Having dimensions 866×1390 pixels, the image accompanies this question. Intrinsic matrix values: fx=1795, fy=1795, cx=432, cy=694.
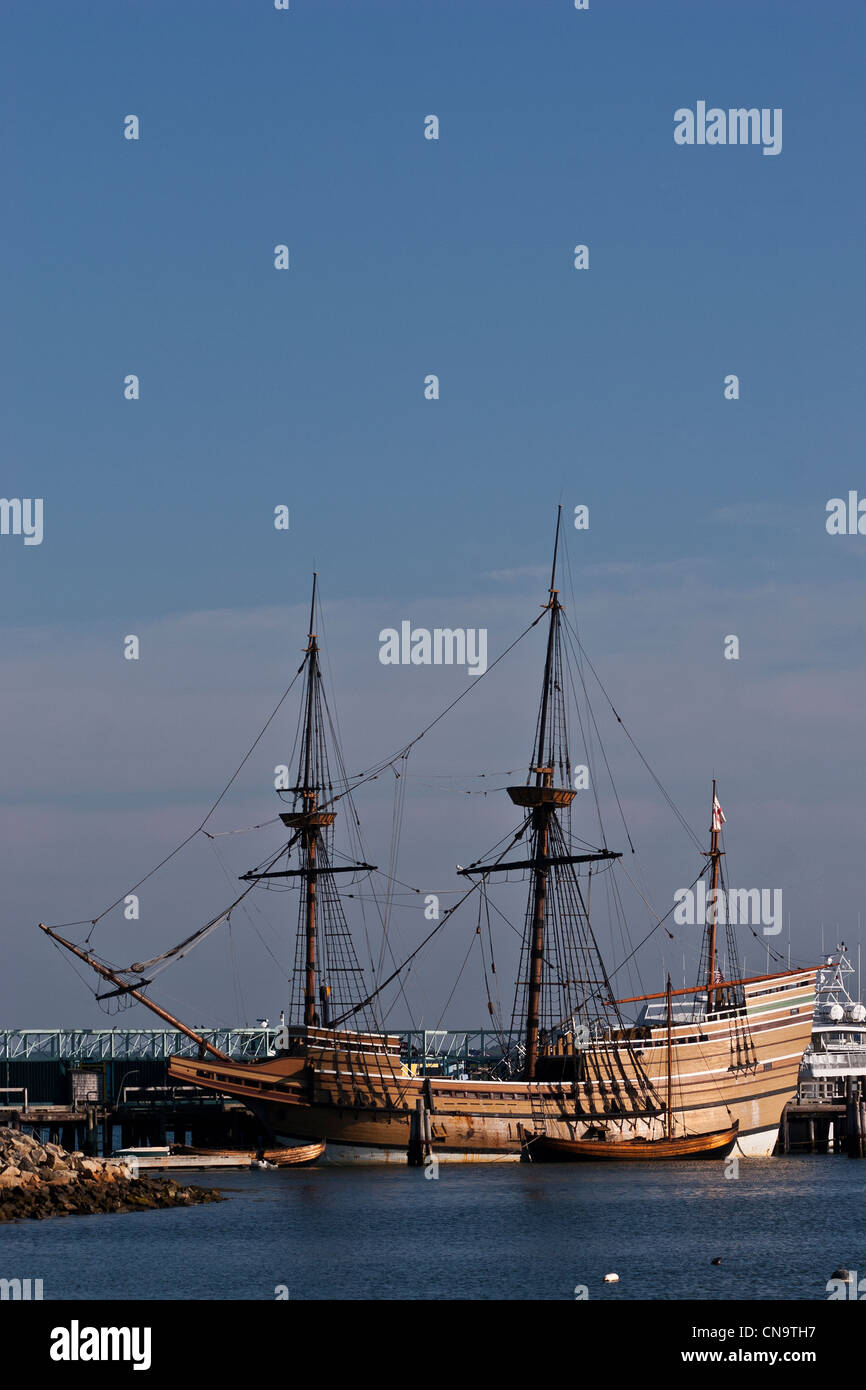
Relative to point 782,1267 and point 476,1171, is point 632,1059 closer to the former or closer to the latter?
point 476,1171

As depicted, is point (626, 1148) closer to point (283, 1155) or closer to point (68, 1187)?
point (283, 1155)

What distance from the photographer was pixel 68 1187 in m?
69.3

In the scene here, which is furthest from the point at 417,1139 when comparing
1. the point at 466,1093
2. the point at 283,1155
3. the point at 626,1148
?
the point at 626,1148

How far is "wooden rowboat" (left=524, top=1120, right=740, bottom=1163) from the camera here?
9400 centimetres

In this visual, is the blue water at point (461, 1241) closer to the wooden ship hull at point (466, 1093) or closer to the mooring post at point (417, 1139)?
the mooring post at point (417, 1139)

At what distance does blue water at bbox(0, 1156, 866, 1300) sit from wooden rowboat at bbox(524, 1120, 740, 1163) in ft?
36.8

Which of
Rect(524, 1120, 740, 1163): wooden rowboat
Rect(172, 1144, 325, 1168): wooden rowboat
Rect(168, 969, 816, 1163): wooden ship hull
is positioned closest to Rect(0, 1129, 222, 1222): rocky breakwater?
Rect(172, 1144, 325, 1168): wooden rowboat

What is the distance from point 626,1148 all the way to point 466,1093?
9146 mm

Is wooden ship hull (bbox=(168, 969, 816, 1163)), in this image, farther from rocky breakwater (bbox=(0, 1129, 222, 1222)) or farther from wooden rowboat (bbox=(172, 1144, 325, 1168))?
rocky breakwater (bbox=(0, 1129, 222, 1222))

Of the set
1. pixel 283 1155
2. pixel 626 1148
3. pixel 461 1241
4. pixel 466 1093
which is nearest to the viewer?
pixel 461 1241

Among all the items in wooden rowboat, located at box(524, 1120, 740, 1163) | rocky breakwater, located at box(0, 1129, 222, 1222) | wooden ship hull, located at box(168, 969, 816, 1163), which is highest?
wooden ship hull, located at box(168, 969, 816, 1163)

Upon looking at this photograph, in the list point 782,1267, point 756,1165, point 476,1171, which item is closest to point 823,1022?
point 756,1165
